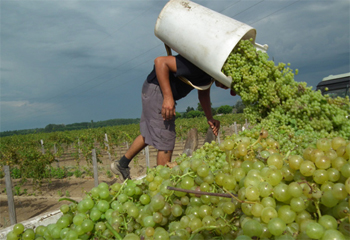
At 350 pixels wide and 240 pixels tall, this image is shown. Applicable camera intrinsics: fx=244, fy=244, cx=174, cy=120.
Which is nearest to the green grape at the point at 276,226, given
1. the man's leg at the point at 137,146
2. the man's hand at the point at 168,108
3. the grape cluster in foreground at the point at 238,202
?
the grape cluster in foreground at the point at 238,202

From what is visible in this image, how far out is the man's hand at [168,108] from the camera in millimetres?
2178

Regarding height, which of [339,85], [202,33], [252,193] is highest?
[339,85]

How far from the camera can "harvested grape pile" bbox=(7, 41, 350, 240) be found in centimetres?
65

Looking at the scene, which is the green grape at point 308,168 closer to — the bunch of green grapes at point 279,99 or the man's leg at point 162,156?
the bunch of green grapes at point 279,99

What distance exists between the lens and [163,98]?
2.38m

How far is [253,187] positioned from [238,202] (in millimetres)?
87

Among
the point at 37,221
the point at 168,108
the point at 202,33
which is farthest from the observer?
the point at 168,108

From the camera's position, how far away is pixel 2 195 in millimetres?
8039

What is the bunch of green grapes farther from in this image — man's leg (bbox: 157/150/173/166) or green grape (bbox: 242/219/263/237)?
man's leg (bbox: 157/150/173/166)

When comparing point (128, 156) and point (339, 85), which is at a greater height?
point (339, 85)

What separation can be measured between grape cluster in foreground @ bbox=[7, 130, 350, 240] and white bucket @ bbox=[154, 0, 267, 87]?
28.6 inches

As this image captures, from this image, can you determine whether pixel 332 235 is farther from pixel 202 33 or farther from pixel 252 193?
pixel 202 33

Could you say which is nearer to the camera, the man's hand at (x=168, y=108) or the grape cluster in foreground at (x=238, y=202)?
the grape cluster in foreground at (x=238, y=202)

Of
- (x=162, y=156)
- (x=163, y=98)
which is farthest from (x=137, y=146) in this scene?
(x=163, y=98)
